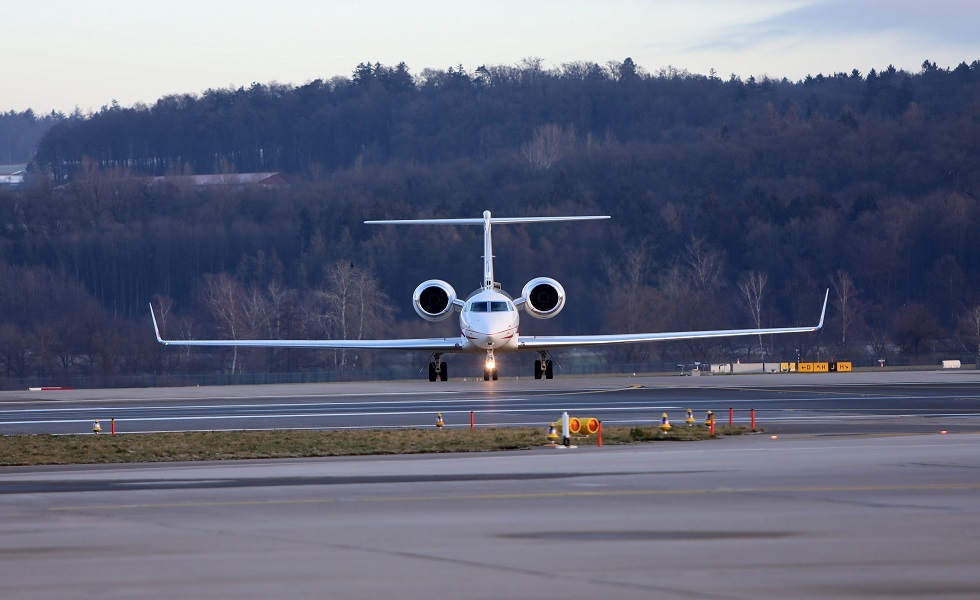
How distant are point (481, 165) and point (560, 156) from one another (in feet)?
29.3

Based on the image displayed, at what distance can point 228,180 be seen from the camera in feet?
458

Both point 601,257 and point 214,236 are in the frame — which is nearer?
point 601,257

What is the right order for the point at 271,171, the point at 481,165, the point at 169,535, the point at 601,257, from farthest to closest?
the point at 271,171, the point at 481,165, the point at 601,257, the point at 169,535

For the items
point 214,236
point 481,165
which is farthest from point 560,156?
point 214,236

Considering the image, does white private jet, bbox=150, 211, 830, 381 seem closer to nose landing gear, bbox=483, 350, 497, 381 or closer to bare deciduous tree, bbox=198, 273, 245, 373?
nose landing gear, bbox=483, 350, 497, 381

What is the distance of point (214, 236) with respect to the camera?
4835 inches

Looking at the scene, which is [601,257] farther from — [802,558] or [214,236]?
[802,558]

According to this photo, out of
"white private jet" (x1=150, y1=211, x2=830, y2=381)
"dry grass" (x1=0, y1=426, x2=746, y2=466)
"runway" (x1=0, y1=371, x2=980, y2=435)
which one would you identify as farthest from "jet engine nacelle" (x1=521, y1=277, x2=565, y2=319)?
"dry grass" (x1=0, y1=426, x2=746, y2=466)

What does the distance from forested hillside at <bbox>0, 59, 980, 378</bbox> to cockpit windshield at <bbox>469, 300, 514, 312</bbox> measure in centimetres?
3843

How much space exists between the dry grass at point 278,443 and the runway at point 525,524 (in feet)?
3.71

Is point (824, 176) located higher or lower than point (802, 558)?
higher

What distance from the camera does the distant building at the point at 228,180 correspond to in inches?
5325

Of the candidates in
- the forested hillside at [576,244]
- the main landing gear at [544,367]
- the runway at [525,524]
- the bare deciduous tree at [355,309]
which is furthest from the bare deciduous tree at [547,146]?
the runway at [525,524]

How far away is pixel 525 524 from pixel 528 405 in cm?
2416
